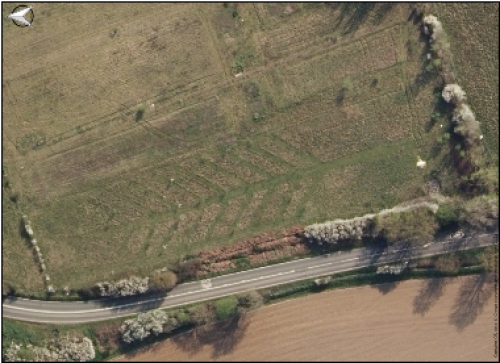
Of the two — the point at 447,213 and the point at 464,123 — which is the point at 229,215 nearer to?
the point at 447,213

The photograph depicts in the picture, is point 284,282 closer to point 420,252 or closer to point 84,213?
point 420,252

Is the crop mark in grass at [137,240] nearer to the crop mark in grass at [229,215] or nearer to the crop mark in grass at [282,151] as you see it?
the crop mark in grass at [229,215]

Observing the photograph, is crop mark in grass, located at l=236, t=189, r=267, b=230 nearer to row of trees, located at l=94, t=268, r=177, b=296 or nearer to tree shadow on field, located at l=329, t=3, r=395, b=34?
row of trees, located at l=94, t=268, r=177, b=296

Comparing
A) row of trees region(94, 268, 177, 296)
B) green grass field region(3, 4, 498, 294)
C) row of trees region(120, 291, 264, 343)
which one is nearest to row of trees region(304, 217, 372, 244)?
green grass field region(3, 4, 498, 294)

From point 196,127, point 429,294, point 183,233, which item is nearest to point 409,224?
point 429,294

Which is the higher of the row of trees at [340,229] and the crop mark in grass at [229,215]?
the crop mark in grass at [229,215]

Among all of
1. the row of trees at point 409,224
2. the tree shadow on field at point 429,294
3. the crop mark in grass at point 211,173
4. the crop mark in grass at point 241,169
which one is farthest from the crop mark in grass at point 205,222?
the tree shadow on field at point 429,294
